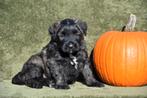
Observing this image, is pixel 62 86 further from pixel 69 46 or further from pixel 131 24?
pixel 131 24

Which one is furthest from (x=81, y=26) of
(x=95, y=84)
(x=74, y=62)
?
(x=95, y=84)

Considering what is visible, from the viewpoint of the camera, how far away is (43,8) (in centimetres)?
861

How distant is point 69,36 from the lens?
754cm

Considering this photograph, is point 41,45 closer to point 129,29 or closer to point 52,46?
point 52,46

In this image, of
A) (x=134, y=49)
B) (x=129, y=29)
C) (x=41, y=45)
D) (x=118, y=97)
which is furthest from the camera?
(x=41, y=45)

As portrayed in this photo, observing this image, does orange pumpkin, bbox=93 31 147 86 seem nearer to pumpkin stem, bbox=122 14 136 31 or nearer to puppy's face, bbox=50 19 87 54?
pumpkin stem, bbox=122 14 136 31

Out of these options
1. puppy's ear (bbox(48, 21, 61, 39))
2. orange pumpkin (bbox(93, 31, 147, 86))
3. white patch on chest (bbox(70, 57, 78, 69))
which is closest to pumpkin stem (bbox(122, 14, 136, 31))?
orange pumpkin (bbox(93, 31, 147, 86))

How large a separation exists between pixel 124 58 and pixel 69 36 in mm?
949

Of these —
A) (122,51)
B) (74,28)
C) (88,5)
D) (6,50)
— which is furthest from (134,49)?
(6,50)

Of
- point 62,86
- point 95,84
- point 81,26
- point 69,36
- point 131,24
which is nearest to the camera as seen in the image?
point 62,86

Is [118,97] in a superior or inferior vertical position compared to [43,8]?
inferior

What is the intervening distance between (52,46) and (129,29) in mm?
1353

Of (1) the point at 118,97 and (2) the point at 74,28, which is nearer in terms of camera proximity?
(1) the point at 118,97

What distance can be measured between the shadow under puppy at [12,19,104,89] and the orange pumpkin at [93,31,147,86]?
0.92ft
